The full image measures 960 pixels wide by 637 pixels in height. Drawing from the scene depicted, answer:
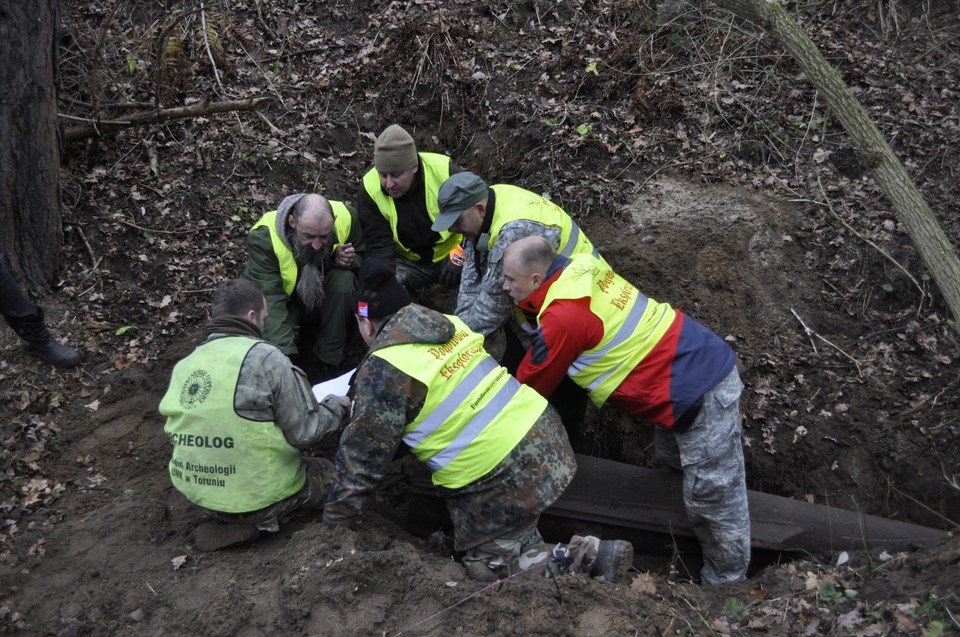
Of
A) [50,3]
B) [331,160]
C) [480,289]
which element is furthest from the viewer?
[331,160]

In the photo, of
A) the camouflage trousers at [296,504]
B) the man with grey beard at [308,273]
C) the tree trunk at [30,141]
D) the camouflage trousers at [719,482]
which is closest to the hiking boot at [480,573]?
the camouflage trousers at [296,504]

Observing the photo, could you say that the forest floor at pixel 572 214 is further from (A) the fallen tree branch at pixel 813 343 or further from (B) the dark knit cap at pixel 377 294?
(B) the dark knit cap at pixel 377 294

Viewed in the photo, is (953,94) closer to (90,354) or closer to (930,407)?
(930,407)

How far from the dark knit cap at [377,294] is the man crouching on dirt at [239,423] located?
2.01 feet

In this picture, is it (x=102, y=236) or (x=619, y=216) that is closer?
(x=102, y=236)

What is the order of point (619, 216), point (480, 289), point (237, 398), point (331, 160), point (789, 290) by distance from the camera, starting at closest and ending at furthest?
1. point (237, 398)
2. point (480, 289)
3. point (789, 290)
4. point (619, 216)
5. point (331, 160)

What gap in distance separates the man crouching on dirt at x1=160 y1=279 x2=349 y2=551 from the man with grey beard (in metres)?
1.23

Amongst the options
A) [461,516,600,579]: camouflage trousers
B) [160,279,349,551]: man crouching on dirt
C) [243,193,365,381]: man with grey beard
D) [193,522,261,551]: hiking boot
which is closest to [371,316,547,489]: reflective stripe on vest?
[461,516,600,579]: camouflage trousers

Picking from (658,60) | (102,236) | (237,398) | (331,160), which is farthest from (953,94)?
(102,236)

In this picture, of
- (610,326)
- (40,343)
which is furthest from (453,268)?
(40,343)

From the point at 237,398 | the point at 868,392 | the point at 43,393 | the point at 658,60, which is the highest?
the point at 658,60

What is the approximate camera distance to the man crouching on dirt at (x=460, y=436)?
407 centimetres

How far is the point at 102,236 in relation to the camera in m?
6.77

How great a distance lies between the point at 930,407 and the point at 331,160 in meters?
5.90
